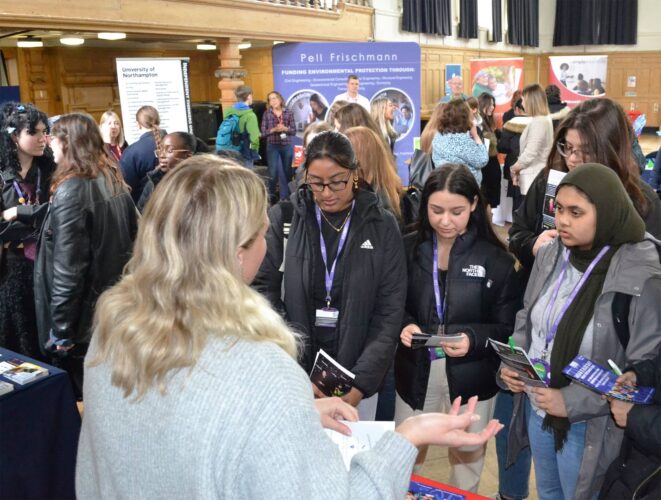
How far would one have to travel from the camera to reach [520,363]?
171 cm

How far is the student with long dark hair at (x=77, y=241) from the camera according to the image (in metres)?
2.62

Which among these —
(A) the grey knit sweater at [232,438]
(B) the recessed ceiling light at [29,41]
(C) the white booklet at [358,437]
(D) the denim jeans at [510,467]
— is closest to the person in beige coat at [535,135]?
(D) the denim jeans at [510,467]

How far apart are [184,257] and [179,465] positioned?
32 cm

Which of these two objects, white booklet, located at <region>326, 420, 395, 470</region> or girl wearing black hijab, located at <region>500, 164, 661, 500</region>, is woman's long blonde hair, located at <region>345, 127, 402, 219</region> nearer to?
girl wearing black hijab, located at <region>500, 164, 661, 500</region>

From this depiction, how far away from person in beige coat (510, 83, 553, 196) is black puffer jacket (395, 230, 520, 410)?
3986 millimetres

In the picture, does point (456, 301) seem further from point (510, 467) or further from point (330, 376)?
point (510, 467)

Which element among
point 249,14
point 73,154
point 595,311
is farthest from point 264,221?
point 249,14

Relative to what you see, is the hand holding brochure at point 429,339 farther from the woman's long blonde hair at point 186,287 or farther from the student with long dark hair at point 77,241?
the student with long dark hair at point 77,241

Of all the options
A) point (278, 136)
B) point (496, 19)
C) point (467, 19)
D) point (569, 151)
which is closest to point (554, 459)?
point (569, 151)

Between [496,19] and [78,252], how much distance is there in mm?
A: 16455

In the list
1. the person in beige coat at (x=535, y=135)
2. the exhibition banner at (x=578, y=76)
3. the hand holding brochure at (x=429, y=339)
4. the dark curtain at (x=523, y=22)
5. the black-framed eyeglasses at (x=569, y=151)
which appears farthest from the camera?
the dark curtain at (x=523, y=22)

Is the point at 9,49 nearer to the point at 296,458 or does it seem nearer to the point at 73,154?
the point at 73,154

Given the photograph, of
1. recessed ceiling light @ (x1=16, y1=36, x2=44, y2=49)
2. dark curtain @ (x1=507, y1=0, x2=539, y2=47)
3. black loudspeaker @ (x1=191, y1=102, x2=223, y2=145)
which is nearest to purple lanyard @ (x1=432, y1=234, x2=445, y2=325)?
recessed ceiling light @ (x1=16, y1=36, x2=44, y2=49)

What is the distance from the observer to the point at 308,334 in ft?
7.08
